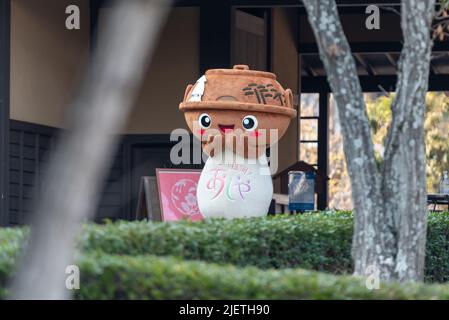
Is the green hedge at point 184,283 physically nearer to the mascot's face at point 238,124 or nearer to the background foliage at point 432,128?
the mascot's face at point 238,124

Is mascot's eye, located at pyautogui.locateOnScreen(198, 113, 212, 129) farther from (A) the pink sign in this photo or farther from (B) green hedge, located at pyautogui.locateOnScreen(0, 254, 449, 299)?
(B) green hedge, located at pyautogui.locateOnScreen(0, 254, 449, 299)

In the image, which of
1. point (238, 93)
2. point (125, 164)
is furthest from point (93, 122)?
point (125, 164)

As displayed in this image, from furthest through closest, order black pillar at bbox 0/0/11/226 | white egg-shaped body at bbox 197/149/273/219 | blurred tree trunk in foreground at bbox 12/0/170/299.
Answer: black pillar at bbox 0/0/11/226, white egg-shaped body at bbox 197/149/273/219, blurred tree trunk in foreground at bbox 12/0/170/299

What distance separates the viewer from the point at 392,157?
276 inches

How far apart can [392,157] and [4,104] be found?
7.25 meters

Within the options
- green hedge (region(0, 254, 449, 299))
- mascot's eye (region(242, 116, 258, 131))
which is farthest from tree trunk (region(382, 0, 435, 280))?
mascot's eye (region(242, 116, 258, 131))

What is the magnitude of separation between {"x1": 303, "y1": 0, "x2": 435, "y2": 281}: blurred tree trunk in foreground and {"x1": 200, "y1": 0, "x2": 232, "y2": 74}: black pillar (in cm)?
799

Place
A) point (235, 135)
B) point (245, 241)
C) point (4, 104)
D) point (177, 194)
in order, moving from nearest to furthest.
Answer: point (245, 241), point (235, 135), point (177, 194), point (4, 104)

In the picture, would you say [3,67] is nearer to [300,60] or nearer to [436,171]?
[300,60]

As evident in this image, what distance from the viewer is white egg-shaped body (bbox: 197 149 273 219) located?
32.3ft

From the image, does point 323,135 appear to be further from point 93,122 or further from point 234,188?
point 93,122

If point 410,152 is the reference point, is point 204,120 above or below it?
above

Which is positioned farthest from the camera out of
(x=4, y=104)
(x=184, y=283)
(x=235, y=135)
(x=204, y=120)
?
(x=4, y=104)
